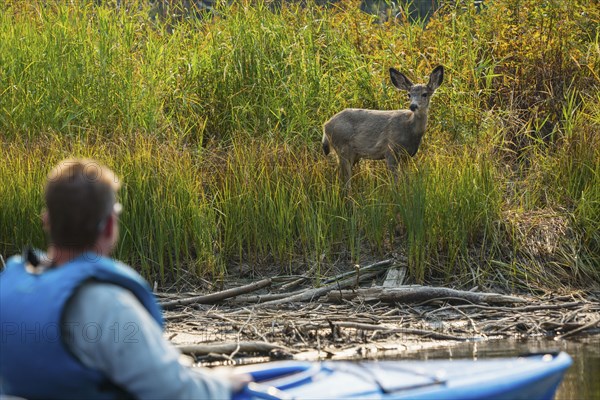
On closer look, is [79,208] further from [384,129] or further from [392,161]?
[384,129]

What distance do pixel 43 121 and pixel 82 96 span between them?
49cm

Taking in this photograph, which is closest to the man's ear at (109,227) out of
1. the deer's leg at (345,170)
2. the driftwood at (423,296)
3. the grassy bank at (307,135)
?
the driftwood at (423,296)

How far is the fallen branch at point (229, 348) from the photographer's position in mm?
6527

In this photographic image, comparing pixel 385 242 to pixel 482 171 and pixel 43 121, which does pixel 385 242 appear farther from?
pixel 43 121

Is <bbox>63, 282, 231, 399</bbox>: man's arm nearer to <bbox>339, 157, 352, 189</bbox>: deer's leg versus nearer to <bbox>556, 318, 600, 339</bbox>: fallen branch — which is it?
<bbox>556, 318, 600, 339</bbox>: fallen branch

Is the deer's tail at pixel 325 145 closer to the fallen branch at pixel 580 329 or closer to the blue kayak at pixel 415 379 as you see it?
the fallen branch at pixel 580 329

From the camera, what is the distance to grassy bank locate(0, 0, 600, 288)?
29.3 ft

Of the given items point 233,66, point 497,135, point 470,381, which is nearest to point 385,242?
point 497,135

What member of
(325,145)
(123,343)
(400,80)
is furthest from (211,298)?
(123,343)

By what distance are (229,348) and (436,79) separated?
5.12 metres

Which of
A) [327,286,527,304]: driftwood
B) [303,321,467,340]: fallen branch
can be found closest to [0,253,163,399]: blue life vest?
[303,321,467,340]: fallen branch

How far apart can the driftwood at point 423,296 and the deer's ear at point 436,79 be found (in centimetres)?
321

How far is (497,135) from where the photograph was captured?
10586 millimetres

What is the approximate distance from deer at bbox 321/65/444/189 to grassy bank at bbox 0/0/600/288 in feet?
0.63
